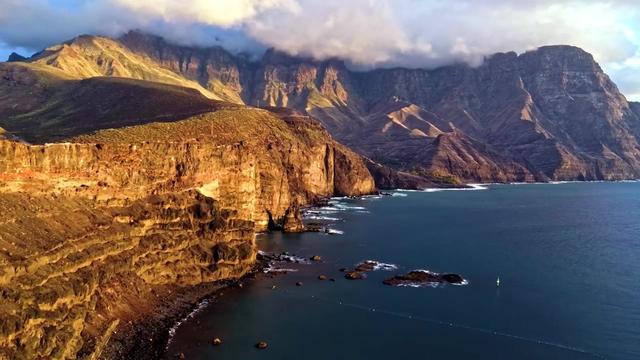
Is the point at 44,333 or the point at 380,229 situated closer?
the point at 44,333

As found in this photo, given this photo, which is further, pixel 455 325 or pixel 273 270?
pixel 273 270

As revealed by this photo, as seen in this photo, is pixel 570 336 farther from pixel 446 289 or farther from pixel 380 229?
pixel 380 229

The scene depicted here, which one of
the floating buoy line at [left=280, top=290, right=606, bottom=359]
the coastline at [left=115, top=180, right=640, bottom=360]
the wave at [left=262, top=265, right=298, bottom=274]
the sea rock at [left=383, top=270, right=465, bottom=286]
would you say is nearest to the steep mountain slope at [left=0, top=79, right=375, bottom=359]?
the coastline at [left=115, top=180, right=640, bottom=360]

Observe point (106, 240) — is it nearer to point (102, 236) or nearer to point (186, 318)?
point (102, 236)

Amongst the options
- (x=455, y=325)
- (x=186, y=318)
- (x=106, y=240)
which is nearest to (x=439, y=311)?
(x=455, y=325)

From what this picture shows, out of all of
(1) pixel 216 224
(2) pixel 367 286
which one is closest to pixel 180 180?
(1) pixel 216 224

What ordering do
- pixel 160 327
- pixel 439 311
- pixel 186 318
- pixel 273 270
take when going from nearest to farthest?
1. pixel 160 327
2. pixel 186 318
3. pixel 439 311
4. pixel 273 270

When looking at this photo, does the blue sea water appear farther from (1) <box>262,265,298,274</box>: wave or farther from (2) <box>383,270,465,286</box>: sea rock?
(2) <box>383,270,465,286</box>: sea rock

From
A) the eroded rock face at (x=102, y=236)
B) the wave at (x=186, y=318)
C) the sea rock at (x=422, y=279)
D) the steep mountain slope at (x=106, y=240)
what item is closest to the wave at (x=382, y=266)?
the sea rock at (x=422, y=279)

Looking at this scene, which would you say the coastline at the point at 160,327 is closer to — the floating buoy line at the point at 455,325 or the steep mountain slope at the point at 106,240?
the steep mountain slope at the point at 106,240
